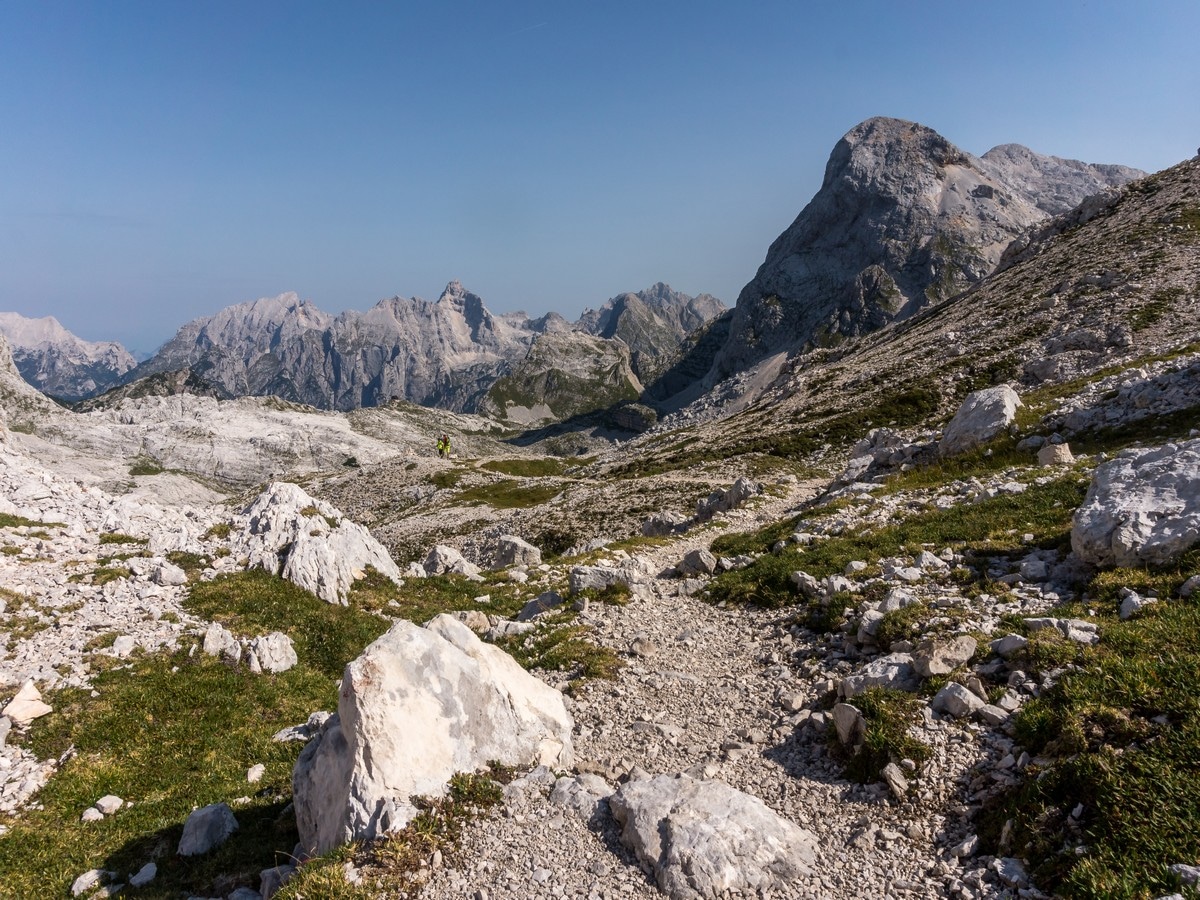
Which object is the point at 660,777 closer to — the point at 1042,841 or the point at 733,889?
the point at 733,889

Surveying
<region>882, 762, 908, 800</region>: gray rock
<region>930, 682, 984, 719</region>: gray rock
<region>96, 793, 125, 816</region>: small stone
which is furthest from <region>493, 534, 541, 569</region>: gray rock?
<region>882, 762, 908, 800</region>: gray rock

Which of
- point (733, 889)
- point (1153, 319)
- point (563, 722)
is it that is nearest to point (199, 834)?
point (563, 722)

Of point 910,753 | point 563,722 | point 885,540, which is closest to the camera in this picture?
point 910,753

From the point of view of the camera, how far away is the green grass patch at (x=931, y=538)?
1761 cm

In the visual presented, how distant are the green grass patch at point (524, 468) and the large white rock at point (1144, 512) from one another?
95962 millimetres

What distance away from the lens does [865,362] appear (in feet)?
345

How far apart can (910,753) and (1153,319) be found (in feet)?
243

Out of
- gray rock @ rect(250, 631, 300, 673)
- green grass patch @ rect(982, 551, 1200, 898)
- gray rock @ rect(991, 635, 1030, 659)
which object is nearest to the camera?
green grass patch @ rect(982, 551, 1200, 898)

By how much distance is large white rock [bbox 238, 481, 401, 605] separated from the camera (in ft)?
76.6

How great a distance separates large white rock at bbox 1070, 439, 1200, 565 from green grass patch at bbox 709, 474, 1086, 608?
6.77 feet

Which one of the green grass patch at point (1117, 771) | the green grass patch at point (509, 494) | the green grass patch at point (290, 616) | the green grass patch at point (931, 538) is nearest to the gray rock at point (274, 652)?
the green grass patch at point (290, 616)

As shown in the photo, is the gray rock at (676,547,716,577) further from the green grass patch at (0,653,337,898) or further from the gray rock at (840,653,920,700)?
the green grass patch at (0,653,337,898)

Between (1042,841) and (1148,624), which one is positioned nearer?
(1042,841)

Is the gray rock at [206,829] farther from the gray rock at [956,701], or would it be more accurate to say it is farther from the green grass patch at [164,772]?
the gray rock at [956,701]
